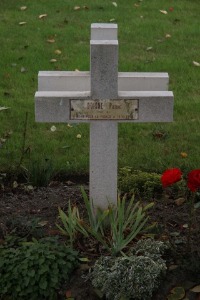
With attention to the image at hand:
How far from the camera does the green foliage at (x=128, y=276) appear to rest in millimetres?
4703

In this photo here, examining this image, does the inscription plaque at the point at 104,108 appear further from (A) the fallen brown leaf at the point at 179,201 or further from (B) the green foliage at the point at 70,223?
(A) the fallen brown leaf at the point at 179,201

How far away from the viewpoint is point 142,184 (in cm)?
611

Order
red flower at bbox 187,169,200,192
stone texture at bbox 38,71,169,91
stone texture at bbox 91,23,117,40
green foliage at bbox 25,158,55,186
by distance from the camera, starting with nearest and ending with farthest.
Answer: red flower at bbox 187,169,200,192 → stone texture at bbox 38,71,169,91 → stone texture at bbox 91,23,117,40 → green foliage at bbox 25,158,55,186

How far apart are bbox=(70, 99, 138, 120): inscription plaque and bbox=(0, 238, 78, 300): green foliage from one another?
87 cm

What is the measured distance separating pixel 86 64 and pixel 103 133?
13.8 ft

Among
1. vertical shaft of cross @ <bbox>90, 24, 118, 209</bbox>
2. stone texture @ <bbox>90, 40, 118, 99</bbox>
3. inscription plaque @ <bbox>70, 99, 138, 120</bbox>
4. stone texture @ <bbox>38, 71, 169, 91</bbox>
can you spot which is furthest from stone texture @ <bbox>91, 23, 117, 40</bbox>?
inscription plaque @ <bbox>70, 99, 138, 120</bbox>

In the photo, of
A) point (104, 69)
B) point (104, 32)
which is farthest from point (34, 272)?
point (104, 32)

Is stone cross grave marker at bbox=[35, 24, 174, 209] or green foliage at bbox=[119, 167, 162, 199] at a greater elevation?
stone cross grave marker at bbox=[35, 24, 174, 209]

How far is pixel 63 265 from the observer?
4.86 meters

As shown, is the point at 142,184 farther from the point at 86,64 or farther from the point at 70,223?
the point at 86,64

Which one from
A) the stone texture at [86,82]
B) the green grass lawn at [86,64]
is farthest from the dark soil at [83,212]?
the stone texture at [86,82]

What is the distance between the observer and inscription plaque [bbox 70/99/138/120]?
519 cm

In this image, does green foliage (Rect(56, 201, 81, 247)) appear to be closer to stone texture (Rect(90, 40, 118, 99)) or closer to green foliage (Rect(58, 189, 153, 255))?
green foliage (Rect(58, 189, 153, 255))

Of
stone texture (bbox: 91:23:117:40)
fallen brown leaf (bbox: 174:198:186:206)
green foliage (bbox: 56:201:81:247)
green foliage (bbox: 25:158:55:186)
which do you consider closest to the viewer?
green foliage (bbox: 56:201:81:247)
